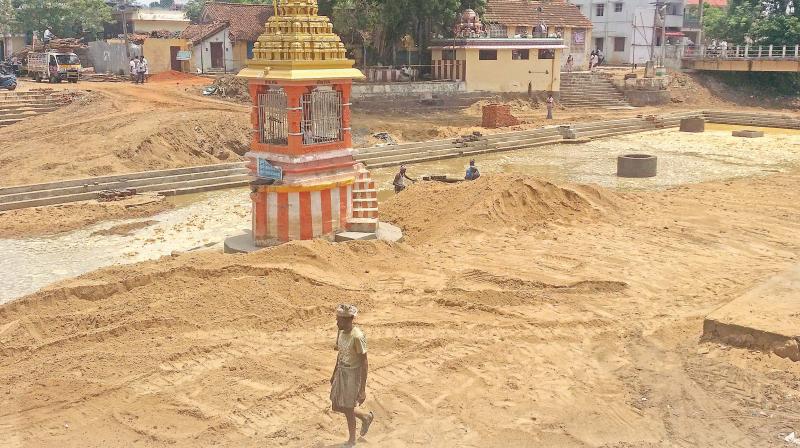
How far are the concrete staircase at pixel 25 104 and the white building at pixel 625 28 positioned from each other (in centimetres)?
3905

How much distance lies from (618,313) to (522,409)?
3165 mm

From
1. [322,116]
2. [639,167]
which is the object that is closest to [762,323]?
[322,116]

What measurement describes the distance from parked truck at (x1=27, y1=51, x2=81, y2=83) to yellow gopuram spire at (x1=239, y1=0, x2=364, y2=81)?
2589 cm

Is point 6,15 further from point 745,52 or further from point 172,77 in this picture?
point 745,52

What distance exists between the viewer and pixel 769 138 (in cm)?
2947

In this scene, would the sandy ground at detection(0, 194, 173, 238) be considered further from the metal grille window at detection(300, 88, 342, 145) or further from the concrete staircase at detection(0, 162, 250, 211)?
the metal grille window at detection(300, 88, 342, 145)

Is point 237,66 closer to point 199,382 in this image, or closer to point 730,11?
point 730,11

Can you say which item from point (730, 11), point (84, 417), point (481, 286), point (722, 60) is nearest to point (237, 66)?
point (722, 60)

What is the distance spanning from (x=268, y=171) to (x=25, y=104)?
65.7 feet

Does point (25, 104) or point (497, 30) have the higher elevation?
point (497, 30)

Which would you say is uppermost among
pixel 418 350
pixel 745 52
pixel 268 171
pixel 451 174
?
pixel 745 52

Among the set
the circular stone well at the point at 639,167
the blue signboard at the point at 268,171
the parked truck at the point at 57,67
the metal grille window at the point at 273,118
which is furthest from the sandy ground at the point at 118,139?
the circular stone well at the point at 639,167

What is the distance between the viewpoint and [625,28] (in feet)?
178

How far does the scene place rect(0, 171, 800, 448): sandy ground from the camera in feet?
23.0
